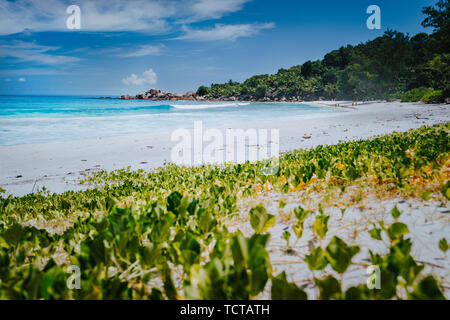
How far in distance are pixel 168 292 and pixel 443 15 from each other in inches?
1760

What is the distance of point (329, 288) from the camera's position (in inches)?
38.4

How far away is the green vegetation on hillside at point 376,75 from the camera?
3366 cm

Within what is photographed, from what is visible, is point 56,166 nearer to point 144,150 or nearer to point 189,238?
point 144,150

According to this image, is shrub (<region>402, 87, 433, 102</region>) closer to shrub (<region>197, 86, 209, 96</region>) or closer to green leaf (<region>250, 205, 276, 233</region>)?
green leaf (<region>250, 205, 276, 233</region>)

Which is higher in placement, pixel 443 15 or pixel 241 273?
pixel 443 15

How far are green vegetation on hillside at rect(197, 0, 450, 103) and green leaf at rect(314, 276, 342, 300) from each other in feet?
135

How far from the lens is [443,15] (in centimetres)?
3219

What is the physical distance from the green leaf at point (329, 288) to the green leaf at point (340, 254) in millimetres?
137

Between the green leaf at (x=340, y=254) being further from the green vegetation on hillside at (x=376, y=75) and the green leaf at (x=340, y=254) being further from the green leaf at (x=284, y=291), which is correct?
the green vegetation on hillside at (x=376, y=75)

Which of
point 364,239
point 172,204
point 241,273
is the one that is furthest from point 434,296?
point 172,204

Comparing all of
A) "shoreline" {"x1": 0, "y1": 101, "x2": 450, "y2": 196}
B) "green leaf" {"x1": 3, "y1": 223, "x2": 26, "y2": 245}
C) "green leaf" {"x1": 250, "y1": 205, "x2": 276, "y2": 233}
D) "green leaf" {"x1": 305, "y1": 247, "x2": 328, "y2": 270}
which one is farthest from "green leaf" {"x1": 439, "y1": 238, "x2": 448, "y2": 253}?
"shoreline" {"x1": 0, "y1": 101, "x2": 450, "y2": 196}

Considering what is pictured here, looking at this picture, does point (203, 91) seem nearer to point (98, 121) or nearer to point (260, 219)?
point (98, 121)

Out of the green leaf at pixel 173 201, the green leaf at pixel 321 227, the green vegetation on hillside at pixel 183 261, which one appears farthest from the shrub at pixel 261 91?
the green leaf at pixel 321 227

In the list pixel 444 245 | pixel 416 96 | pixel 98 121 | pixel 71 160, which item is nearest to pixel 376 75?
pixel 416 96
